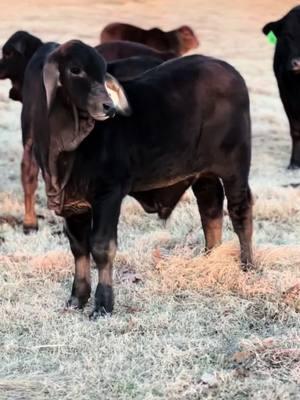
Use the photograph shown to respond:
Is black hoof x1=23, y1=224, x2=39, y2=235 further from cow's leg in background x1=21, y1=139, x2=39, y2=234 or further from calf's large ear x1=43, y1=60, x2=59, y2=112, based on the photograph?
calf's large ear x1=43, y1=60, x2=59, y2=112

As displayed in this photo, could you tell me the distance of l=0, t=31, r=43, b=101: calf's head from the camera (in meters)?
7.77

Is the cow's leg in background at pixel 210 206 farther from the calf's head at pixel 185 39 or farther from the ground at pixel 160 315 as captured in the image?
the calf's head at pixel 185 39

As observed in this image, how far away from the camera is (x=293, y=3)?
76.8ft

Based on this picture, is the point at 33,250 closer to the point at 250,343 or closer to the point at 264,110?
the point at 250,343

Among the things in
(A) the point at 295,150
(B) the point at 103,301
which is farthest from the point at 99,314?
(A) the point at 295,150

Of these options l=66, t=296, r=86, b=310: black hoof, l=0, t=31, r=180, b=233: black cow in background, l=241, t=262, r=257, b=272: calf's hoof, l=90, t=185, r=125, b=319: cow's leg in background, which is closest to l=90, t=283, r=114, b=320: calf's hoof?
l=90, t=185, r=125, b=319: cow's leg in background

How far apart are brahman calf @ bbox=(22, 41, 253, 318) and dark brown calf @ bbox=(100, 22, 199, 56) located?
5.21 metres

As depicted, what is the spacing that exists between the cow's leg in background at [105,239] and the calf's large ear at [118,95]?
0.43 meters

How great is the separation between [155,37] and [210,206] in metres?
5.13

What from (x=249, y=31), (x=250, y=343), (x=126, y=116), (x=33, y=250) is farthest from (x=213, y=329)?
(x=249, y=31)

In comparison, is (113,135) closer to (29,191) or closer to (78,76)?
(78,76)

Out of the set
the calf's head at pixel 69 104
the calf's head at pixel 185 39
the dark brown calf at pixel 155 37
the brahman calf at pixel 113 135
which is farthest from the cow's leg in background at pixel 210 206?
the calf's head at pixel 185 39

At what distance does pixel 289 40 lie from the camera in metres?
10.2

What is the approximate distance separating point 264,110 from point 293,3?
9.92 metres
